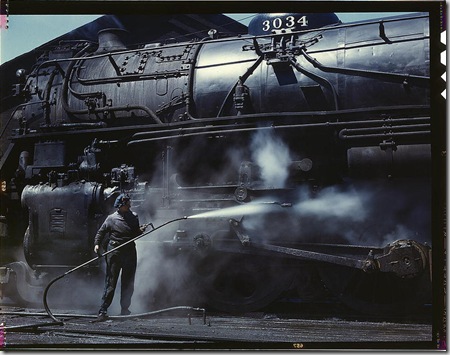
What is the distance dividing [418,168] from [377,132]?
1.35 ft

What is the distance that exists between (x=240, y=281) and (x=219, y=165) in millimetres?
1008

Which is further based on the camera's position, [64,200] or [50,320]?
[64,200]

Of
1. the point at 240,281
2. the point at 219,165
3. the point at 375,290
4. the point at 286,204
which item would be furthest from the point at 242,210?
the point at 375,290

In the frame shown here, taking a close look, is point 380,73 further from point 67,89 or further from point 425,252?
point 67,89

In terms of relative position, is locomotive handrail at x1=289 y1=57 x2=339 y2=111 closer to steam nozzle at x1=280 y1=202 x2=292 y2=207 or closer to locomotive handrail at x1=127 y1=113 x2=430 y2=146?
locomotive handrail at x1=127 y1=113 x2=430 y2=146

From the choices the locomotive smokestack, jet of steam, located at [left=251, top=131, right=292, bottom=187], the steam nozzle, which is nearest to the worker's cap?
jet of steam, located at [left=251, top=131, right=292, bottom=187]

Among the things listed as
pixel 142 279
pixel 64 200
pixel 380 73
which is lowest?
pixel 142 279

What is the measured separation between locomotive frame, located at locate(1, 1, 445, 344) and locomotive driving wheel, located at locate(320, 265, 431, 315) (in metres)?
0.01

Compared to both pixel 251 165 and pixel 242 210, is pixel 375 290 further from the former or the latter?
pixel 251 165

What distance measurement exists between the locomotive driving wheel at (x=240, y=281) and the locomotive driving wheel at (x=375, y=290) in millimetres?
404

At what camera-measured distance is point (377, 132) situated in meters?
4.96

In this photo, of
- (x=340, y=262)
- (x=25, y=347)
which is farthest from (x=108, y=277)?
(x=340, y=262)

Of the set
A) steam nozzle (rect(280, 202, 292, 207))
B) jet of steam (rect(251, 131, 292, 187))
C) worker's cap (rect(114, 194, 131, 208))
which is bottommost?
steam nozzle (rect(280, 202, 292, 207))

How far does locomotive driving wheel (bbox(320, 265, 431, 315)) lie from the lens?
16.4 feet
